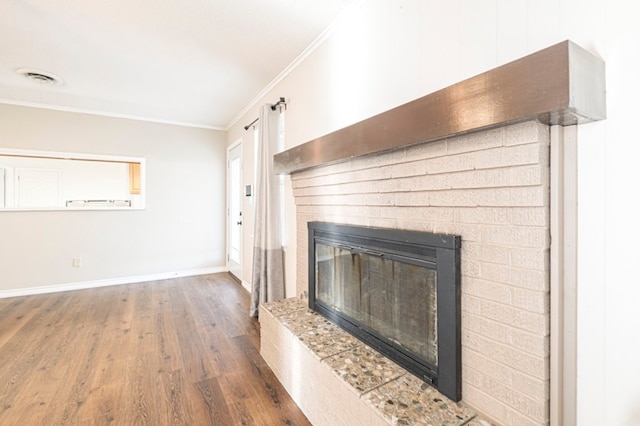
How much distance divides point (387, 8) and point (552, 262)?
4.95ft

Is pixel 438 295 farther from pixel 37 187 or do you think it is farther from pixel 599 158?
pixel 37 187

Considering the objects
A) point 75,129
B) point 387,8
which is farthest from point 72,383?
point 75,129

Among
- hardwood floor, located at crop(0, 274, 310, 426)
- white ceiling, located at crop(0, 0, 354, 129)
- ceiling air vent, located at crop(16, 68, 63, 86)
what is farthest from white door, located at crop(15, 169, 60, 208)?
ceiling air vent, located at crop(16, 68, 63, 86)

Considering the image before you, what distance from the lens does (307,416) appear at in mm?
1649

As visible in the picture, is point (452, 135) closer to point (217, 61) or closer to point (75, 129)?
point (217, 61)

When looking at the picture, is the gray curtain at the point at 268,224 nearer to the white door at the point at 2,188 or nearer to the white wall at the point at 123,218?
the white wall at the point at 123,218

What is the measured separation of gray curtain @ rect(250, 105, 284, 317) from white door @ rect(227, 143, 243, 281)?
1503mm

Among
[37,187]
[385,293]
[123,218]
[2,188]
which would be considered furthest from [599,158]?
[37,187]

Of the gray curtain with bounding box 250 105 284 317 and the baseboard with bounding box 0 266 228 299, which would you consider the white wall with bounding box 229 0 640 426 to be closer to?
the gray curtain with bounding box 250 105 284 317

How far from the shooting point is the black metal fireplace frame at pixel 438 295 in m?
1.21

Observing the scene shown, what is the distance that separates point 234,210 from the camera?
191 inches

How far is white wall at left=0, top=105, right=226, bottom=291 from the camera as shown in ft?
12.5

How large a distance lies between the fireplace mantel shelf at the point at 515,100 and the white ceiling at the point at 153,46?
3.86 feet

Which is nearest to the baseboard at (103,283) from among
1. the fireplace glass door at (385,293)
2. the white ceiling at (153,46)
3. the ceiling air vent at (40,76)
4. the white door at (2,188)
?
the white door at (2,188)
